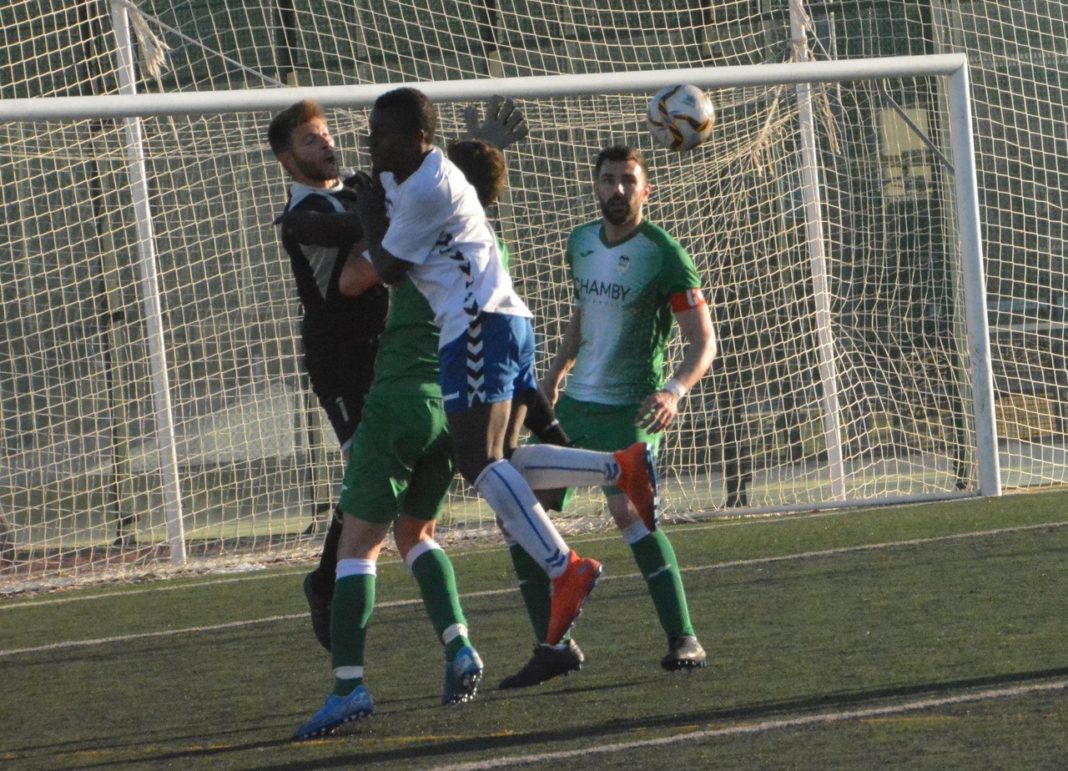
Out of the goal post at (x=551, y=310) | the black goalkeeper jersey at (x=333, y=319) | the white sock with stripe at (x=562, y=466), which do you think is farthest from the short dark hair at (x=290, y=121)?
the goal post at (x=551, y=310)

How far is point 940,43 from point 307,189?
8.51 m

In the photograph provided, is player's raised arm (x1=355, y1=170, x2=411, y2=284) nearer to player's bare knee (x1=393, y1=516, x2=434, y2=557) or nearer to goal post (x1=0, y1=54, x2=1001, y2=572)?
player's bare knee (x1=393, y1=516, x2=434, y2=557)

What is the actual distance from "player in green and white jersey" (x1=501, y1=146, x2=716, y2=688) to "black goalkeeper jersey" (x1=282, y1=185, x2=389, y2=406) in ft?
2.09

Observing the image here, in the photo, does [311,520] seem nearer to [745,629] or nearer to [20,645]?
[20,645]

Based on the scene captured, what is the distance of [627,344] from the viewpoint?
5895 millimetres

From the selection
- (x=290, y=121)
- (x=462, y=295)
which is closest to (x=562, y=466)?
(x=462, y=295)

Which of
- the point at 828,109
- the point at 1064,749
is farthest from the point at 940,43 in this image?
the point at 1064,749

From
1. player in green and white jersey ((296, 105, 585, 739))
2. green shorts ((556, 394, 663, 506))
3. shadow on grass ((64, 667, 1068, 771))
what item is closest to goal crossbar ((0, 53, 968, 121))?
green shorts ((556, 394, 663, 506))

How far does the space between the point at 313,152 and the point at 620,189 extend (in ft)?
3.40

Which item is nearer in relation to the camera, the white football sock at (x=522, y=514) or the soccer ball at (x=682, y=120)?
the white football sock at (x=522, y=514)

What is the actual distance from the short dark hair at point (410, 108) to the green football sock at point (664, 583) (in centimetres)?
157

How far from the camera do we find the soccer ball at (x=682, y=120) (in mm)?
7004

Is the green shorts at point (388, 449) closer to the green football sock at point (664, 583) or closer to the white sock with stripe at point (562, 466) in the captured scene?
the white sock with stripe at point (562, 466)

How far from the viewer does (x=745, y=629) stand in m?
6.31
